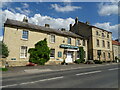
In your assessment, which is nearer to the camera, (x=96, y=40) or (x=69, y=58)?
(x=69, y=58)

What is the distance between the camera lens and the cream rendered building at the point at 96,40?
28.5 metres

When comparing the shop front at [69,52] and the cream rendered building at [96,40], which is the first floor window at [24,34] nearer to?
the shop front at [69,52]

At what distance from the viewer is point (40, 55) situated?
62.0 feet

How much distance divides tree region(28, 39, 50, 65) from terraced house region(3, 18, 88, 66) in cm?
72

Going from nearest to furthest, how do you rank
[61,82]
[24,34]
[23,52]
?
[61,82] → [23,52] → [24,34]

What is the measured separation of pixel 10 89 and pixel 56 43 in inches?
651

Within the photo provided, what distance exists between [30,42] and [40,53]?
8.99 ft

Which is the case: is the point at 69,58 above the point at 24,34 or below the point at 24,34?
below

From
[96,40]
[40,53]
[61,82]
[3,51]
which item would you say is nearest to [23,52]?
[40,53]

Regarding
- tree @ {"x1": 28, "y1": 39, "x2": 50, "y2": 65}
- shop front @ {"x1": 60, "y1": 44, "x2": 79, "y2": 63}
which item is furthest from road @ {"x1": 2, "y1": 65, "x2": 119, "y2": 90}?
shop front @ {"x1": 60, "y1": 44, "x2": 79, "y2": 63}

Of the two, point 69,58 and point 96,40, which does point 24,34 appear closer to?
point 69,58

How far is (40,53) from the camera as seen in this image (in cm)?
1872

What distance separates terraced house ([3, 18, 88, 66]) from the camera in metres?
16.8

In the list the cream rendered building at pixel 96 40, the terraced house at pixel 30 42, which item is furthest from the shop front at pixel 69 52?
the cream rendered building at pixel 96 40
